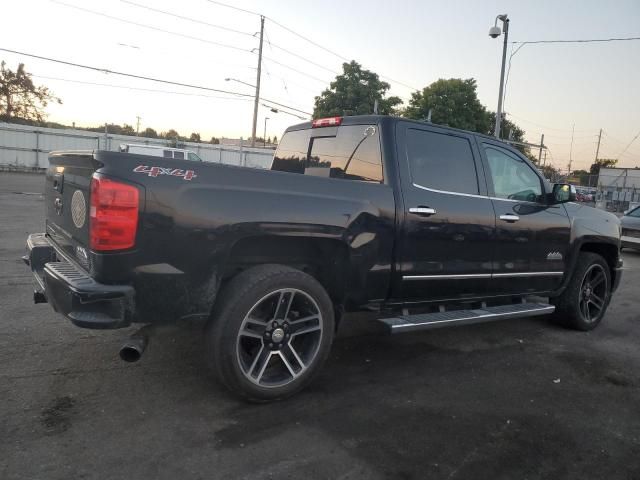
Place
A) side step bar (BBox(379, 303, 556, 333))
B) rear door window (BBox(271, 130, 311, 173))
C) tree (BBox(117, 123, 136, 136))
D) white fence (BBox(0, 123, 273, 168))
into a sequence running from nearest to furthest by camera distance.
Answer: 1. side step bar (BBox(379, 303, 556, 333))
2. rear door window (BBox(271, 130, 311, 173))
3. white fence (BBox(0, 123, 273, 168))
4. tree (BBox(117, 123, 136, 136))

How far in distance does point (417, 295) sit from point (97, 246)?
2.43 meters

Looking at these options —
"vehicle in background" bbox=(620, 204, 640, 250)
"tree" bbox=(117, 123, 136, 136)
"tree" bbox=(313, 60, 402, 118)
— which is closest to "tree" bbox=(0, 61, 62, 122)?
"tree" bbox=(117, 123, 136, 136)

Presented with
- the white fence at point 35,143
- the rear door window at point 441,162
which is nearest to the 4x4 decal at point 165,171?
the rear door window at point 441,162

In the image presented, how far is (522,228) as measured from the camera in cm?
474

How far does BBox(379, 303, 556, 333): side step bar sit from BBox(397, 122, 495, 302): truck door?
6.0 inches

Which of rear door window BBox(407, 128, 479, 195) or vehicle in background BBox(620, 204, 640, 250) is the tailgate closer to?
rear door window BBox(407, 128, 479, 195)

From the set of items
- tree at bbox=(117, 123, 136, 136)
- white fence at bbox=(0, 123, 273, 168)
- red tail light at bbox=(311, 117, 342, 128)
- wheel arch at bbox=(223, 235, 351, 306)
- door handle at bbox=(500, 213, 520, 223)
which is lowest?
wheel arch at bbox=(223, 235, 351, 306)

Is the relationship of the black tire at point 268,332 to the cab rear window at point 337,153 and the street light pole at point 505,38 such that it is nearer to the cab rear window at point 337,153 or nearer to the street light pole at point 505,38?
the cab rear window at point 337,153

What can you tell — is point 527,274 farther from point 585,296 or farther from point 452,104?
point 452,104

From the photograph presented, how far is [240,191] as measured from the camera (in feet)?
10.4

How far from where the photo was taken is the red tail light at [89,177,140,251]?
281 centimetres

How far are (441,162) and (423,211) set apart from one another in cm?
58

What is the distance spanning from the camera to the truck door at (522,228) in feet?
15.1

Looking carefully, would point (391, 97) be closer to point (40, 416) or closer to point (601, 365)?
point (601, 365)
